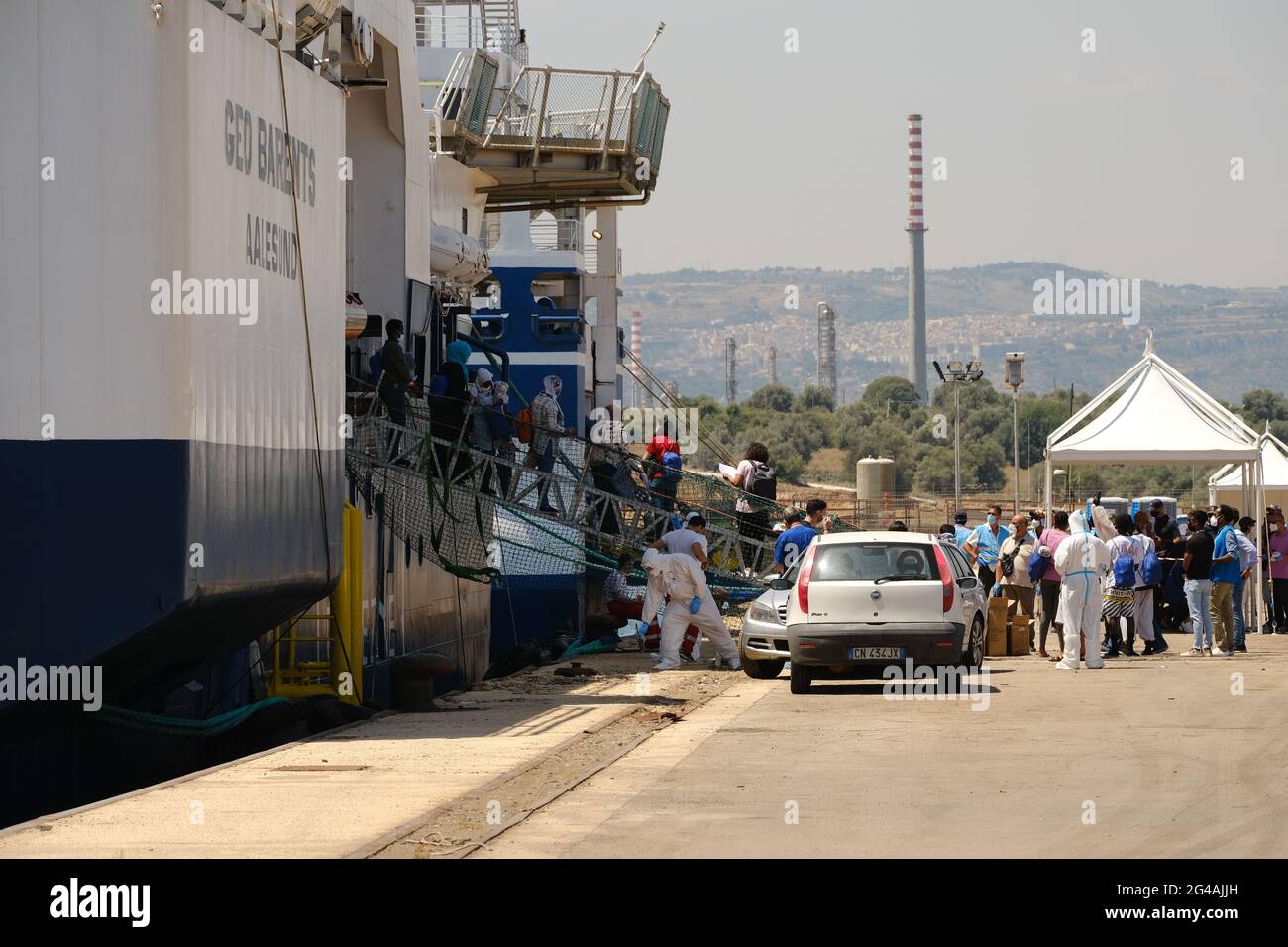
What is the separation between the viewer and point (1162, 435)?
2877cm

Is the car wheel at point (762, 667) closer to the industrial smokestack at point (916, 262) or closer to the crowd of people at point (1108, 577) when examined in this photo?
the crowd of people at point (1108, 577)

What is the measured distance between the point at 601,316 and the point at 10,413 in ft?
99.9

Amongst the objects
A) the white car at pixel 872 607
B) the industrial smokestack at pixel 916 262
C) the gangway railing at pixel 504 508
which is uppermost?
the industrial smokestack at pixel 916 262

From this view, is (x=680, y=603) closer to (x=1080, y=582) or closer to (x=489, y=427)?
(x=489, y=427)

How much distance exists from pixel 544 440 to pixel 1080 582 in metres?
8.28

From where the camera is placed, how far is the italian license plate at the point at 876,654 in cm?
1853

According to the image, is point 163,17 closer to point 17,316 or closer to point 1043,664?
point 17,316

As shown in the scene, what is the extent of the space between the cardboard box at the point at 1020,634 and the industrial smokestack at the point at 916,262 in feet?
513

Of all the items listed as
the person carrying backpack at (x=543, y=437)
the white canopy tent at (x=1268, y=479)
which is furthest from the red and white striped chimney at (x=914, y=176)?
the person carrying backpack at (x=543, y=437)

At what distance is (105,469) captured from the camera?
13.0 m

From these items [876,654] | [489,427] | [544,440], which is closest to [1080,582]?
[876,654]

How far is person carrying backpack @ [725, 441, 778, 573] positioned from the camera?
28.3m
